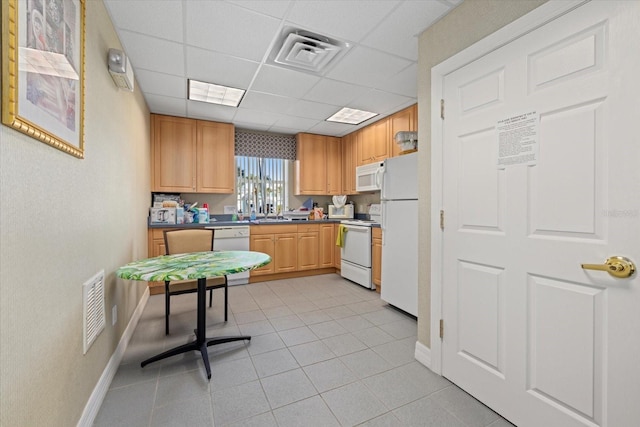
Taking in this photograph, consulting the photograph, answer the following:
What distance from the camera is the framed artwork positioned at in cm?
82

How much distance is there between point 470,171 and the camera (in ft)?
5.55

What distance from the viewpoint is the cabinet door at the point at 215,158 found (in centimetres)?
416

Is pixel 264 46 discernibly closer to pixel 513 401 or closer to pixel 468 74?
pixel 468 74

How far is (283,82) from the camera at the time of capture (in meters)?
2.93

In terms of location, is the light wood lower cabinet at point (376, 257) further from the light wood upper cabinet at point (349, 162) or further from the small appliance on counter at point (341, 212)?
the light wood upper cabinet at point (349, 162)

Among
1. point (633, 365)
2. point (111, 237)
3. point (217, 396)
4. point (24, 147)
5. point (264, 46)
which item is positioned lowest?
point (217, 396)

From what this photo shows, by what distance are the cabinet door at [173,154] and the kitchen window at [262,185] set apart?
0.81 m

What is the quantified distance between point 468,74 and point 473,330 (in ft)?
5.10

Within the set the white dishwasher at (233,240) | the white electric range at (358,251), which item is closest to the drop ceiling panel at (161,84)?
the white dishwasher at (233,240)

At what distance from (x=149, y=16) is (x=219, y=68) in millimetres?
734

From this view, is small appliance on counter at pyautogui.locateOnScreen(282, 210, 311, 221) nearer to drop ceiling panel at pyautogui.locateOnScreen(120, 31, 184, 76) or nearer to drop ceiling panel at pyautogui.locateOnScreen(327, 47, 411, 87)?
drop ceiling panel at pyautogui.locateOnScreen(327, 47, 411, 87)

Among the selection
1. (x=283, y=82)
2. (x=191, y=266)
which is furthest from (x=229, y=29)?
(x=191, y=266)

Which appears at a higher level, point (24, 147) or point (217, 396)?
point (24, 147)

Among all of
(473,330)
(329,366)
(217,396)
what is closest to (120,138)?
(217,396)
